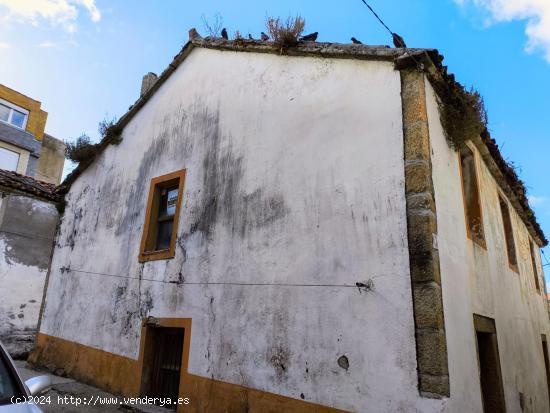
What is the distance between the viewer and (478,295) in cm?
529

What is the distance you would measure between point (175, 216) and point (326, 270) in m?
3.34

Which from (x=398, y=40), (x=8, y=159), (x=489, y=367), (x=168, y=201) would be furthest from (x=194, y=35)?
(x=8, y=159)

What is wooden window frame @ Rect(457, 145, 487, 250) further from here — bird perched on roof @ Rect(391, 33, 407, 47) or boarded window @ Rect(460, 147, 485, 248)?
bird perched on roof @ Rect(391, 33, 407, 47)

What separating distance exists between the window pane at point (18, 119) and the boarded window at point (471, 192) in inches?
928

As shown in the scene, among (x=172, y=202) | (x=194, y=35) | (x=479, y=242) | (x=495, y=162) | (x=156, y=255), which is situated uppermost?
(x=194, y=35)

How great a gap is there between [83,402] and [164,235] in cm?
300

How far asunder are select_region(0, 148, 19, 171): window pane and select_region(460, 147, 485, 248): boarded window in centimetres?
2255

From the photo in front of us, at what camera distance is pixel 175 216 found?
22.3ft

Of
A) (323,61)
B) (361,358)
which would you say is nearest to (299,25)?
(323,61)

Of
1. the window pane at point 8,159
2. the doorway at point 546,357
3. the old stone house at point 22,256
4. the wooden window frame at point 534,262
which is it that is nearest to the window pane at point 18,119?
the window pane at point 8,159

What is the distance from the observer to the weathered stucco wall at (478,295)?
4.20 meters

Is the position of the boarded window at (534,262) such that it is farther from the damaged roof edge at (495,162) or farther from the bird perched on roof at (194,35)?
the bird perched on roof at (194,35)

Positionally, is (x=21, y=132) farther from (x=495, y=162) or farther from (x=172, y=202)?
(x=495, y=162)

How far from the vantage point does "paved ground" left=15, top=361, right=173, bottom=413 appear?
5812 millimetres
